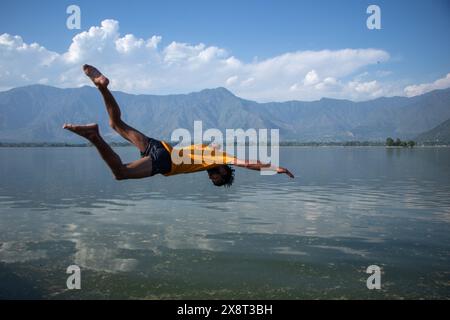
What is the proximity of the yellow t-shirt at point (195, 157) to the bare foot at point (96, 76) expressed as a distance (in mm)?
2065

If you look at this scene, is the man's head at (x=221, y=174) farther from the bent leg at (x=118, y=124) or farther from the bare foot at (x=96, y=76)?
the bare foot at (x=96, y=76)

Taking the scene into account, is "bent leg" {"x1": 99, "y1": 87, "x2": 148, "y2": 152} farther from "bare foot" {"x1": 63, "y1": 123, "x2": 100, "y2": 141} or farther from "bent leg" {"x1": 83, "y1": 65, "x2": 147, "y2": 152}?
"bare foot" {"x1": 63, "y1": 123, "x2": 100, "y2": 141}

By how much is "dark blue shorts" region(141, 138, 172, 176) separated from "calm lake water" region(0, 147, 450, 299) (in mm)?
7180

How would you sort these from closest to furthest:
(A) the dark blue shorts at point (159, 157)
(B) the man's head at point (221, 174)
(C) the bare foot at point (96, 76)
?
(C) the bare foot at point (96, 76) → (A) the dark blue shorts at point (159, 157) → (B) the man's head at point (221, 174)

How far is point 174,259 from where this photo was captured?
19391 millimetres

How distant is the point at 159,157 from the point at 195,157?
0.86m

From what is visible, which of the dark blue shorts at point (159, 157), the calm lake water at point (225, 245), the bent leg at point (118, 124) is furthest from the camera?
the calm lake water at point (225, 245)

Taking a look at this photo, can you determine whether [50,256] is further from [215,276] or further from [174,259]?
[215,276]

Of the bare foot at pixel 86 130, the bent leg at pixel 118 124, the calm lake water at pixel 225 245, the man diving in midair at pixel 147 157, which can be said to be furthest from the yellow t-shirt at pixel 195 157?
the calm lake water at pixel 225 245

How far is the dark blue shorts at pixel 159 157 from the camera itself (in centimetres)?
999

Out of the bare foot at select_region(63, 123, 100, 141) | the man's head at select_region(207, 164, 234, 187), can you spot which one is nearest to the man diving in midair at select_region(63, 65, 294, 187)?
the man's head at select_region(207, 164, 234, 187)

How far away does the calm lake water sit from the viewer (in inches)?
636
